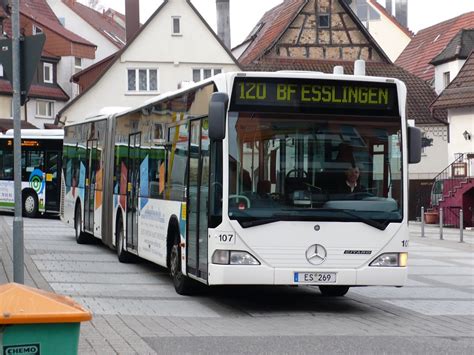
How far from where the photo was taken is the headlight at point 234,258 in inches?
501

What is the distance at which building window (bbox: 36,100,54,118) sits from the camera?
2766 inches

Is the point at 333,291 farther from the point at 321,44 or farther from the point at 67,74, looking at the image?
the point at 67,74

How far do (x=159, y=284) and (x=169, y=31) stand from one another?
39739mm

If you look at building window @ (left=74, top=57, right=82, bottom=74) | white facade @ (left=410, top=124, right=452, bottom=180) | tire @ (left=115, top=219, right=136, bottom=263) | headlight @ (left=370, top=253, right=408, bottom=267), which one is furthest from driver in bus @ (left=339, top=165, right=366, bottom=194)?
building window @ (left=74, top=57, right=82, bottom=74)

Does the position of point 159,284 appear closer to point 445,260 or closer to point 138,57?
point 445,260

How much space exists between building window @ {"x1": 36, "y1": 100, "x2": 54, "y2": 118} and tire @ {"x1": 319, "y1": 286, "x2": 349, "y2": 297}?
5638cm

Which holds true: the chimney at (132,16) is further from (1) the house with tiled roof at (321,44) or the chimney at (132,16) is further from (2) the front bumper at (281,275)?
(2) the front bumper at (281,275)

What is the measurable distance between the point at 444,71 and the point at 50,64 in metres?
28.9

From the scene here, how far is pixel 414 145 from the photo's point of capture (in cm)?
1338

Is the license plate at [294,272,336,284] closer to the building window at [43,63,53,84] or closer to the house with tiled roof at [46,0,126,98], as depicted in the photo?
the building window at [43,63,53,84]

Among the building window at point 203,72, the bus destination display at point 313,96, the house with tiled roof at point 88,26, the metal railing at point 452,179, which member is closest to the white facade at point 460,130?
the metal railing at point 452,179

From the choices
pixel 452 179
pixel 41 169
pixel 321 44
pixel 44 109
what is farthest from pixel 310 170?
pixel 44 109

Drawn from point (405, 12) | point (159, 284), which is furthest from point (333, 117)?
point (405, 12)

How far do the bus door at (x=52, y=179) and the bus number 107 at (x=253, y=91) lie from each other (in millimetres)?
24648
